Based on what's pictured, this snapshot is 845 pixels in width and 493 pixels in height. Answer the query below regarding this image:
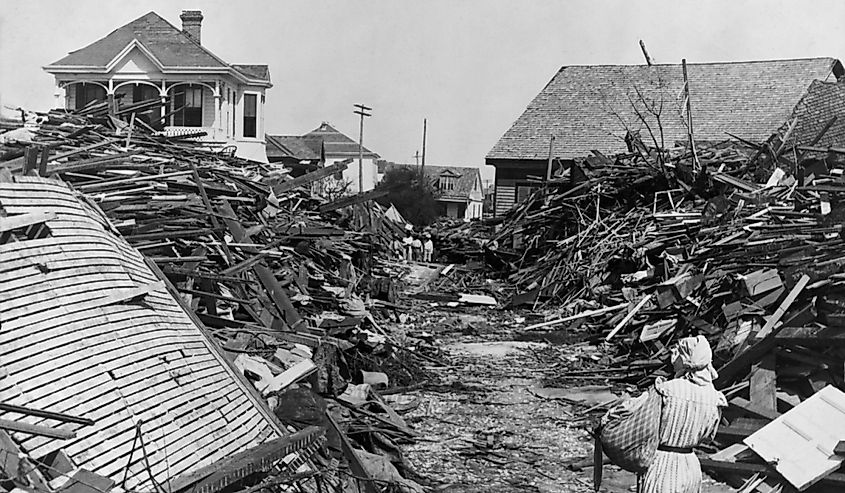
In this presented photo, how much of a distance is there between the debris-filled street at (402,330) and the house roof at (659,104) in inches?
259

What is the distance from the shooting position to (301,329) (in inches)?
425

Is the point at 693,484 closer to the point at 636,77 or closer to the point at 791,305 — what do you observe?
the point at 791,305

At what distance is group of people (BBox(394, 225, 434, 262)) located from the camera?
28531mm

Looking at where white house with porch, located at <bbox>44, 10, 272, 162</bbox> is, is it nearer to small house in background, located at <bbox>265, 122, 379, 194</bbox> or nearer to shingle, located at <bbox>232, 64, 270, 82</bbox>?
shingle, located at <bbox>232, 64, 270, 82</bbox>

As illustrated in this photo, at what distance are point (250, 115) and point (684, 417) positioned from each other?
1280 inches

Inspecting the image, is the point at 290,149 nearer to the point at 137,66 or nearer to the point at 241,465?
the point at 137,66

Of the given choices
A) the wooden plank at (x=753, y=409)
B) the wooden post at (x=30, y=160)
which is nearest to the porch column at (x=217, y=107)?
the wooden post at (x=30, y=160)

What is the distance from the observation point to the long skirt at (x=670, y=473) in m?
4.39

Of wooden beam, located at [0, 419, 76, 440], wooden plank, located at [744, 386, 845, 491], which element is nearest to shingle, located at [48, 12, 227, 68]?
wooden plank, located at [744, 386, 845, 491]

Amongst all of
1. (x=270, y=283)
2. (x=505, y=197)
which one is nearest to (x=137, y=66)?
(x=505, y=197)

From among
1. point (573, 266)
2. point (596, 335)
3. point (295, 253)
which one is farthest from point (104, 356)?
point (573, 266)

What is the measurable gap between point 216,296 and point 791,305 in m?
6.08

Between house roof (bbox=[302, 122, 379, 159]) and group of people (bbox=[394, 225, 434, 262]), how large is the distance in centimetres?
3364

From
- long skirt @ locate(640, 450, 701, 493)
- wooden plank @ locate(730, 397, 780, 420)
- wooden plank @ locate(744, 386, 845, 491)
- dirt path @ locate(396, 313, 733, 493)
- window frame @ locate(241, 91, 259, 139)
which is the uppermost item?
window frame @ locate(241, 91, 259, 139)
